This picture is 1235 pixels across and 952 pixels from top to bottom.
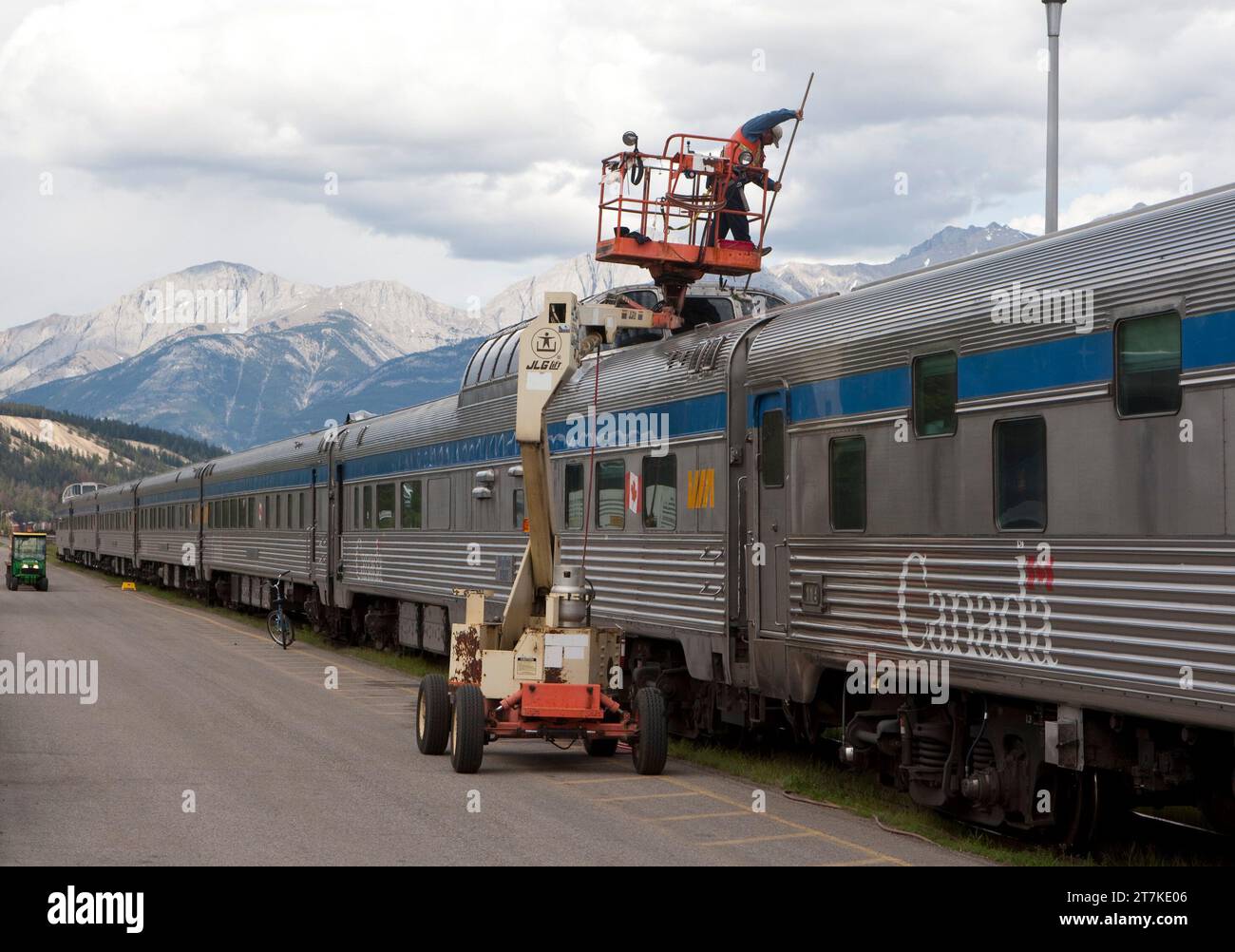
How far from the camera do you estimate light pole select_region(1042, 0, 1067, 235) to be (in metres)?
16.3

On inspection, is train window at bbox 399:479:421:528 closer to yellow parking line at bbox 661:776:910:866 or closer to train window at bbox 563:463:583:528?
train window at bbox 563:463:583:528

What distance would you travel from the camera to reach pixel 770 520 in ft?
41.8

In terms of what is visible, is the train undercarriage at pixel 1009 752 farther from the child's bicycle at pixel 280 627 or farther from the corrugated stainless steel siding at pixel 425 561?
the child's bicycle at pixel 280 627

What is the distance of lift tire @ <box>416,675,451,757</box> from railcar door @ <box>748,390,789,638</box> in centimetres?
305

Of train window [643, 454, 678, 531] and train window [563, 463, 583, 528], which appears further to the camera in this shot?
train window [563, 463, 583, 528]

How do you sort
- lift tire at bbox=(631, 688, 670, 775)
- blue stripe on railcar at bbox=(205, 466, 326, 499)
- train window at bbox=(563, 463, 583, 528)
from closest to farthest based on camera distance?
lift tire at bbox=(631, 688, 670, 775) < train window at bbox=(563, 463, 583, 528) < blue stripe on railcar at bbox=(205, 466, 326, 499)

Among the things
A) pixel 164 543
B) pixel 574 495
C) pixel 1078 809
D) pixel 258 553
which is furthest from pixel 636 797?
pixel 164 543

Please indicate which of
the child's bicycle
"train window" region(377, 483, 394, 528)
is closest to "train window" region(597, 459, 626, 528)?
"train window" region(377, 483, 394, 528)

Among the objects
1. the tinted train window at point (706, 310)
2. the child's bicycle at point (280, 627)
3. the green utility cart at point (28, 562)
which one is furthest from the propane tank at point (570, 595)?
the green utility cart at point (28, 562)

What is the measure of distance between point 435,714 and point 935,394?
5.90m

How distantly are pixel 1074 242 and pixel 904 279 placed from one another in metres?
2.21

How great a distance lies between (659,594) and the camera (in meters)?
14.7

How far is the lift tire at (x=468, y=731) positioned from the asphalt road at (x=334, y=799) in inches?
6.1
